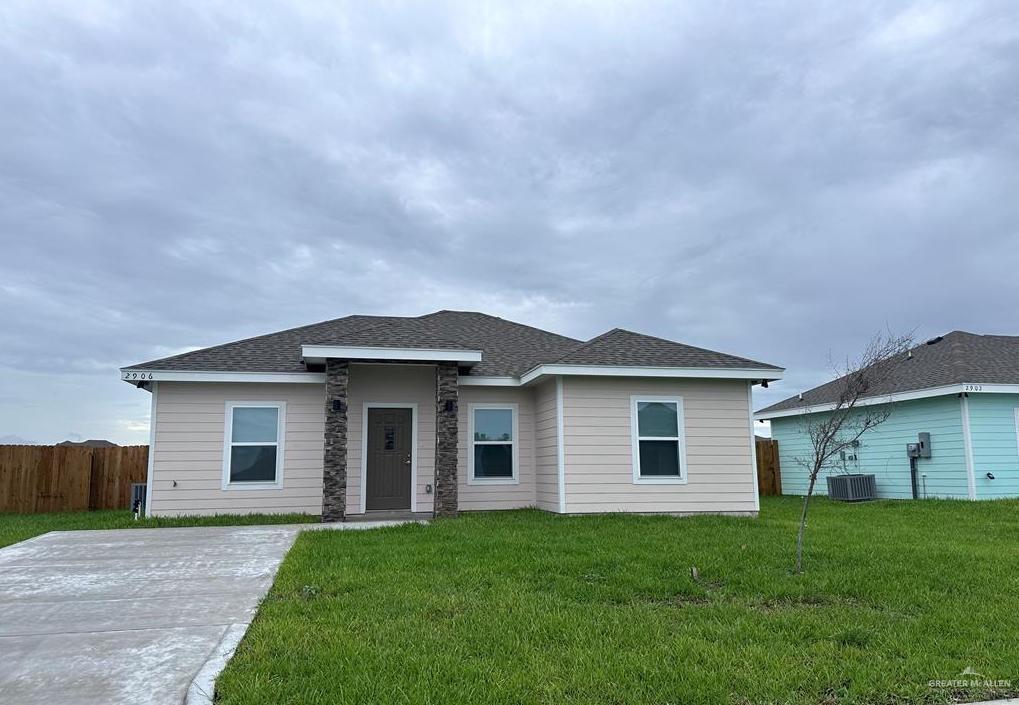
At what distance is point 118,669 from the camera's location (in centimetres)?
395

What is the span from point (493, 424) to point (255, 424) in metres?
4.45

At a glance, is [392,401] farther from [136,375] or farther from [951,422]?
[951,422]

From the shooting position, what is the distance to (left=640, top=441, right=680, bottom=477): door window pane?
12.3 meters

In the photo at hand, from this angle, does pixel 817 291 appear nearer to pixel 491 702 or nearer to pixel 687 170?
pixel 687 170

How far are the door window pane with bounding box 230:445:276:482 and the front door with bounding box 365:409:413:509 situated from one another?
177 cm

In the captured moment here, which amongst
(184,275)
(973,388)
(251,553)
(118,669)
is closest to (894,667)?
(118,669)

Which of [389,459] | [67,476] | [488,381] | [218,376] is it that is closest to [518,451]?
[488,381]

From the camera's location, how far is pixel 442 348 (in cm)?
1180

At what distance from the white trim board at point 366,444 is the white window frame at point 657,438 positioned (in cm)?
411

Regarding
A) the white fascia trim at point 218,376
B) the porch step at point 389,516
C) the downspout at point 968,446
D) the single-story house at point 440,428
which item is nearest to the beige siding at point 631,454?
the single-story house at point 440,428

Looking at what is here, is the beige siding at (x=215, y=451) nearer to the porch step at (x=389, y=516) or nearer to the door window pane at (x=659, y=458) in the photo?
the porch step at (x=389, y=516)

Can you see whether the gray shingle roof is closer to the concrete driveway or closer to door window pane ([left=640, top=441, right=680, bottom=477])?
door window pane ([left=640, top=441, right=680, bottom=477])

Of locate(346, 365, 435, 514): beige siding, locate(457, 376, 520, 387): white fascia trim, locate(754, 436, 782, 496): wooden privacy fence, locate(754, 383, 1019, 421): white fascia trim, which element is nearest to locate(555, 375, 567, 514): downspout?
locate(457, 376, 520, 387): white fascia trim

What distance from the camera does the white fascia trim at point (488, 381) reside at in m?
12.8
